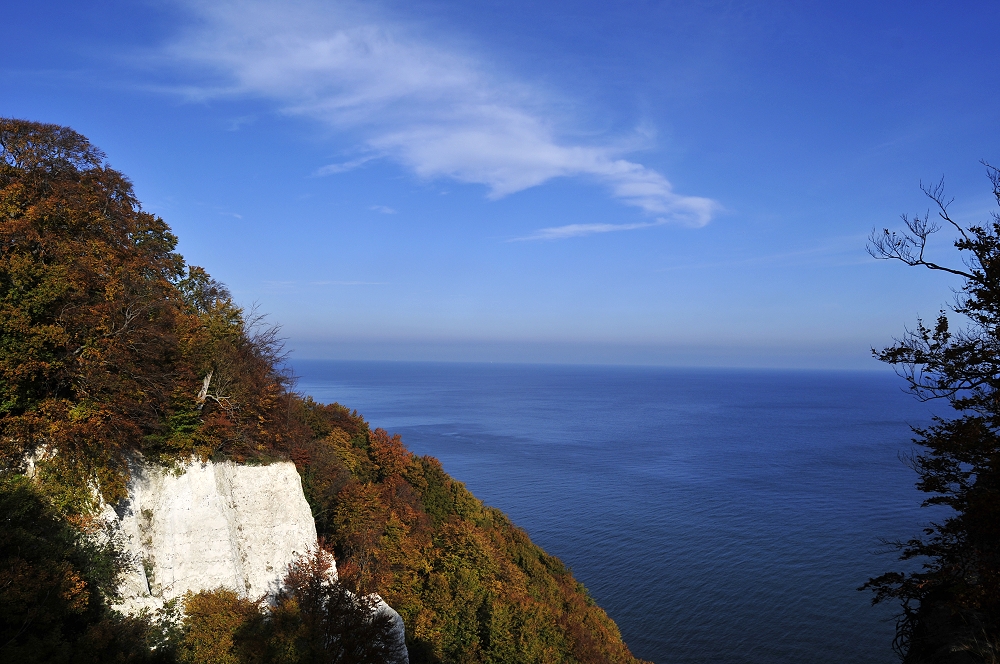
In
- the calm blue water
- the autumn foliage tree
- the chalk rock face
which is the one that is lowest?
the calm blue water

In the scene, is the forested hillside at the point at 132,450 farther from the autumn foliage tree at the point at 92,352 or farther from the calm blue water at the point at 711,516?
the calm blue water at the point at 711,516

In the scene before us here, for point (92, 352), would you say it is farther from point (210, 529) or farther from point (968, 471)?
point (968, 471)

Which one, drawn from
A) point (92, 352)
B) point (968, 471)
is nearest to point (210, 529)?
point (92, 352)

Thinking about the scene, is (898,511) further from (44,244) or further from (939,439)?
(44,244)

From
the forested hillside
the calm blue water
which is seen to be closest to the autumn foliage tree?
the forested hillside

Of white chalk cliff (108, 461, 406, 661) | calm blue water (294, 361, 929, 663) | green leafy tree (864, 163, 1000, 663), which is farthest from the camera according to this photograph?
calm blue water (294, 361, 929, 663)

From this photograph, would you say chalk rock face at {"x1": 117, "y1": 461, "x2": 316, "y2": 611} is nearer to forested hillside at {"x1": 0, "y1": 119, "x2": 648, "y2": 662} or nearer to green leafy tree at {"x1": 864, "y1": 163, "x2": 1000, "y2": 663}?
forested hillside at {"x1": 0, "y1": 119, "x2": 648, "y2": 662}
